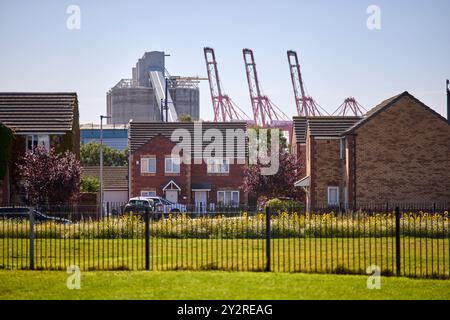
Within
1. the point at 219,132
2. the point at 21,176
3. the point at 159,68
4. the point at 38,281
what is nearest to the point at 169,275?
the point at 38,281

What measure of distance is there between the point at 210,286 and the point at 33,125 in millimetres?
40546

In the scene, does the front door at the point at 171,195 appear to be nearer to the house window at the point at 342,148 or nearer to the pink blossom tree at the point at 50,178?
the pink blossom tree at the point at 50,178

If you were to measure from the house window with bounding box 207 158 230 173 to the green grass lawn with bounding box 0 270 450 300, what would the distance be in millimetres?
48808

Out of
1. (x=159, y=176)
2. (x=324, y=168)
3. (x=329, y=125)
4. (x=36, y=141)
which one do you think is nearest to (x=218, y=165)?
(x=159, y=176)

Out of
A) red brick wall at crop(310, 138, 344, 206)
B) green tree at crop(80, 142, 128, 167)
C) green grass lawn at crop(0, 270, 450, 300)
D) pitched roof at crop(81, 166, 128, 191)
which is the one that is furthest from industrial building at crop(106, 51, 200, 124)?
green grass lawn at crop(0, 270, 450, 300)

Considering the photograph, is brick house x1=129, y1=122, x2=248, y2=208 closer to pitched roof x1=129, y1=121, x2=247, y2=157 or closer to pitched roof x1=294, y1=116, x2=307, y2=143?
pitched roof x1=129, y1=121, x2=247, y2=157

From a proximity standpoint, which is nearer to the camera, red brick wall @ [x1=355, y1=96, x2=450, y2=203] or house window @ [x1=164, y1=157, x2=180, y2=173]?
red brick wall @ [x1=355, y1=96, x2=450, y2=203]

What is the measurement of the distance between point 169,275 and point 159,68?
14909 centimetres

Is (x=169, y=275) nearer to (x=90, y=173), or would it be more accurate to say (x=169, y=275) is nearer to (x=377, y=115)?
(x=377, y=115)

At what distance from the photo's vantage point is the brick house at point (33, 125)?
53344 mm

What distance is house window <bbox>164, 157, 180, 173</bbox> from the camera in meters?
66.0

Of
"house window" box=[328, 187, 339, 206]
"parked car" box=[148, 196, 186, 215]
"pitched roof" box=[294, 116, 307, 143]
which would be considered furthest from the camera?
"pitched roof" box=[294, 116, 307, 143]

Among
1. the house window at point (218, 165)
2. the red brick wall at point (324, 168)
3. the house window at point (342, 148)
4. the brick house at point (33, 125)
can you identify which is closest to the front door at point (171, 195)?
the house window at point (218, 165)
